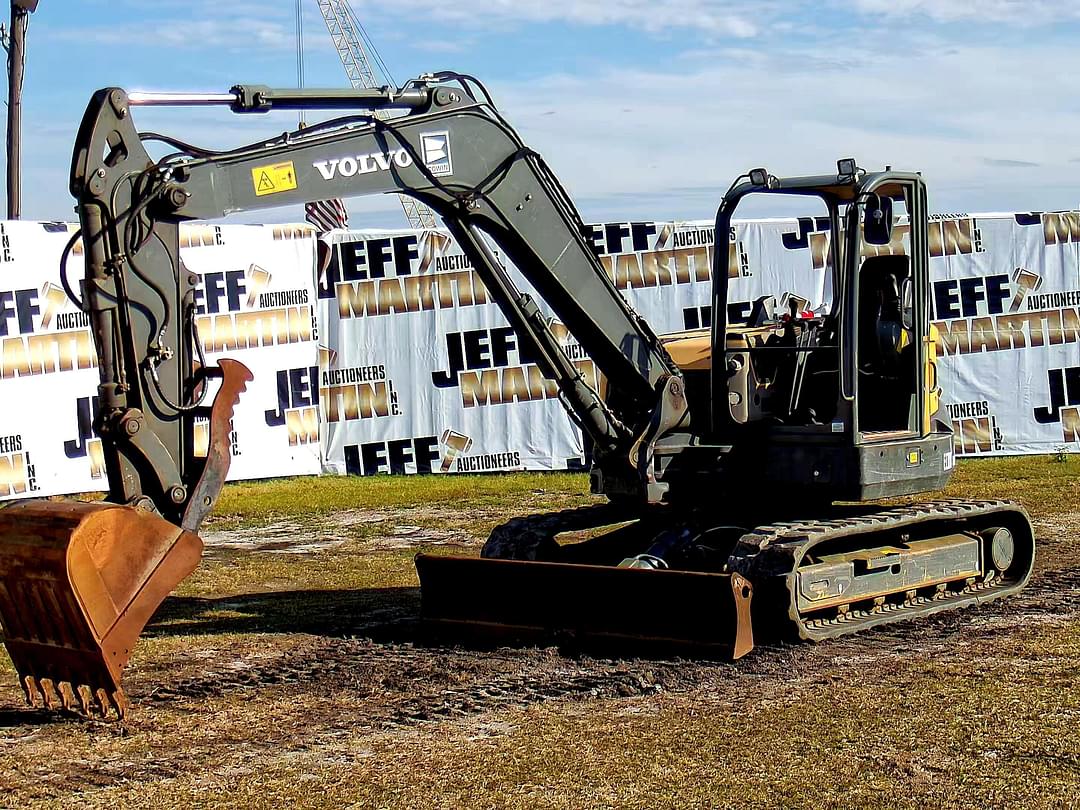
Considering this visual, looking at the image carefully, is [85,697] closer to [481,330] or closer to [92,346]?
[92,346]

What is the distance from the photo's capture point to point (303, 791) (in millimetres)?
6531

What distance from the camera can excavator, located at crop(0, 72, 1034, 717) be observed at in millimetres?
7766

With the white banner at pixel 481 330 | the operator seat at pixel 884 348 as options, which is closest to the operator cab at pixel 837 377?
the operator seat at pixel 884 348

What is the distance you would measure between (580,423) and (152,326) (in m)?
3.47

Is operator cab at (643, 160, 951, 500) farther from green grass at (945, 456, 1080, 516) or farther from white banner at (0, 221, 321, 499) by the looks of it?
white banner at (0, 221, 321, 499)

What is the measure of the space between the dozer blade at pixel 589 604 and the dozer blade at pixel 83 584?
2607mm

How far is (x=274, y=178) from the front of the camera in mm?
8508

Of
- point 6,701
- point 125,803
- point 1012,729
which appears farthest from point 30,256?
point 1012,729

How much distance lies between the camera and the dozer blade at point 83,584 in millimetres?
7340

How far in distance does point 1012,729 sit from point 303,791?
3.51m

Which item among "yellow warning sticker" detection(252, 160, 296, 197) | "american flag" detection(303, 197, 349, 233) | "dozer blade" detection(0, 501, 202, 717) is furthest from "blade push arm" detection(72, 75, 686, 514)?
"american flag" detection(303, 197, 349, 233)

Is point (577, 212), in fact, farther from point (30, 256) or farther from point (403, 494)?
point (30, 256)

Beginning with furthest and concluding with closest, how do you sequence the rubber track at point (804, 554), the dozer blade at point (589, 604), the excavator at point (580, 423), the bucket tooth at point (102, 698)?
the rubber track at point (804, 554) → the dozer blade at point (589, 604) → the excavator at point (580, 423) → the bucket tooth at point (102, 698)

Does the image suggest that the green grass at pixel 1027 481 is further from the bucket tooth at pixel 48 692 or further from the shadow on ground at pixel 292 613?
the bucket tooth at pixel 48 692
